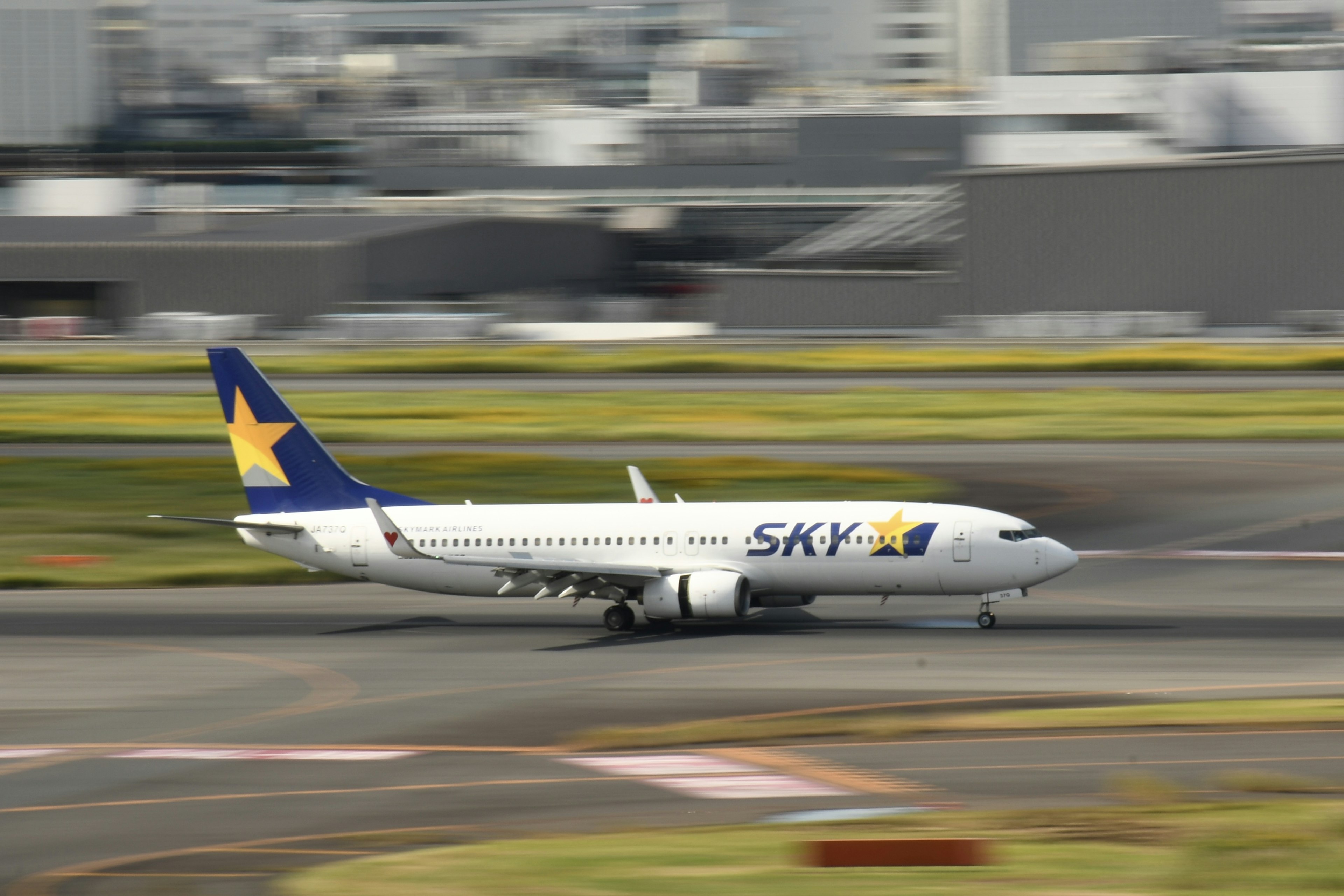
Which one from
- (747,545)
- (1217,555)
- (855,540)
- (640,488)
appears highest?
(640,488)

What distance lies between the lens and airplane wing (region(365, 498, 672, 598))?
128 ft

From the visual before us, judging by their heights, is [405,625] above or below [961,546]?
below

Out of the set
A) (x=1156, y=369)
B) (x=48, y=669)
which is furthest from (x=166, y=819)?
(x=1156, y=369)

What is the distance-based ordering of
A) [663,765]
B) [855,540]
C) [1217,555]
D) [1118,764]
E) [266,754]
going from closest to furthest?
[1118,764] < [663,765] < [266,754] < [855,540] < [1217,555]

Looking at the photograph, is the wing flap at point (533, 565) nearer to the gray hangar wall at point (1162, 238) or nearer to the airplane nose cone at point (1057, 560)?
the airplane nose cone at point (1057, 560)

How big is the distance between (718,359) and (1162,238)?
137ft

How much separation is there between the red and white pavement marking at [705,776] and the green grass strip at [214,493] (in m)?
24.1

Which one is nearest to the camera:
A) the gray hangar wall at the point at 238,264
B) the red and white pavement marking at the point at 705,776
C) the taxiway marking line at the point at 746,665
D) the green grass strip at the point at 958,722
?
the red and white pavement marking at the point at 705,776

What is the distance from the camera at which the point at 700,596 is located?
38.8 metres

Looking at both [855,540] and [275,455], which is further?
[275,455]

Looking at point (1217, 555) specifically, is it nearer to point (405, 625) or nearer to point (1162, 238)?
point (405, 625)

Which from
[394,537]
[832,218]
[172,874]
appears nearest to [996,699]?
[172,874]

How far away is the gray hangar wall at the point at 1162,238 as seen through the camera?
11669cm

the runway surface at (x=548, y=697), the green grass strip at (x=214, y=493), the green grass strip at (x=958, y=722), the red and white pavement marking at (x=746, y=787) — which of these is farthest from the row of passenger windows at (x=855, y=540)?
the green grass strip at (x=214, y=493)
